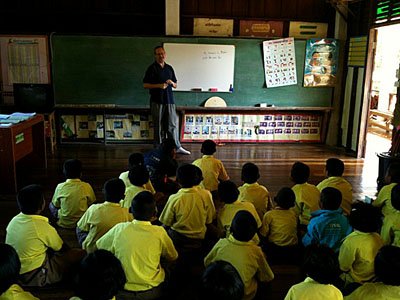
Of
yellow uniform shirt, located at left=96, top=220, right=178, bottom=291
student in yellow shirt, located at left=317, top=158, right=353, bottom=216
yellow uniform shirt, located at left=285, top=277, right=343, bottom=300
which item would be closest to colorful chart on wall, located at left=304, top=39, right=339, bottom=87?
student in yellow shirt, located at left=317, top=158, right=353, bottom=216

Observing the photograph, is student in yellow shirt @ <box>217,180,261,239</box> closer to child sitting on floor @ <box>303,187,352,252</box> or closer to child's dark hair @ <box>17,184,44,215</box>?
child sitting on floor @ <box>303,187,352,252</box>

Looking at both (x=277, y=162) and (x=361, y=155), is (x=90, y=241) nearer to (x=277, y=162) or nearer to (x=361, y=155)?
(x=277, y=162)

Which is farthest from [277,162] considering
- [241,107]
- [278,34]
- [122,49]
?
[122,49]

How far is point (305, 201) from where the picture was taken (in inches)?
128

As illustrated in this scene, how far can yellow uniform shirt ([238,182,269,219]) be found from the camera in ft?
10.7

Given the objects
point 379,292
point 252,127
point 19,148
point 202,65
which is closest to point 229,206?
point 379,292

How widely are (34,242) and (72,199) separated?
956mm

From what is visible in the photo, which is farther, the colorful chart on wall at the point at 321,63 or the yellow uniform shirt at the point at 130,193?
the colorful chart on wall at the point at 321,63

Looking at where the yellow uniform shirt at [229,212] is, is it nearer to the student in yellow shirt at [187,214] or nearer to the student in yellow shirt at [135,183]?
the student in yellow shirt at [187,214]

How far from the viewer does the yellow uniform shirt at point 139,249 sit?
2.18m

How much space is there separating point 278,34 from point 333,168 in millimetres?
4147

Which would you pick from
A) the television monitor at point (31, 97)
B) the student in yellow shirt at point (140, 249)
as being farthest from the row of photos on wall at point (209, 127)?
the student in yellow shirt at point (140, 249)

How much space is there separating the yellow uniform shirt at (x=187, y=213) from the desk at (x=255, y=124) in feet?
13.7

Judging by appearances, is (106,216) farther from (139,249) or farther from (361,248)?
(361,248)
